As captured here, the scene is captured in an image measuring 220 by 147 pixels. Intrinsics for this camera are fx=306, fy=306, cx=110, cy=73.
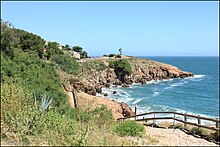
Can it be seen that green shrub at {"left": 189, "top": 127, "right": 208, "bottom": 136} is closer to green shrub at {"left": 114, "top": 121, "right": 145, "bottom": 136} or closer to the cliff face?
green shrub at {"left": 114, "top": 121, "right": 145, "bottom": 136}

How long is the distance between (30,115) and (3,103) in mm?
1200

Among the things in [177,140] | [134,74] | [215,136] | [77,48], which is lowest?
[134,74]

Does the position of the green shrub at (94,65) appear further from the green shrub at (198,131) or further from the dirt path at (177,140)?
the dirt path at (177,140)

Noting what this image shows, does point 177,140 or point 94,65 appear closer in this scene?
point 177,140

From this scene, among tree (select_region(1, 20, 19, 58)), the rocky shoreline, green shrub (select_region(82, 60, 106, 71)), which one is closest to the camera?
tree (select_region(1, 20, 19, 58))

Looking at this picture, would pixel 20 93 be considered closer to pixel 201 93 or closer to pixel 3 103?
pixel 3 103

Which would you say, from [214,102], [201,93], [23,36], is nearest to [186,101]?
[214,102]

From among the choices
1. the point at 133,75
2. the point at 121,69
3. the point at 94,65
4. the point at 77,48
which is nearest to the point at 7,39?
the point at 94,65

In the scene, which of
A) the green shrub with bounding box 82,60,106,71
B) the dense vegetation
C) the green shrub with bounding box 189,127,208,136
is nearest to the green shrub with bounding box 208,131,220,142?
the green shrub with bounding box 189,127,208,136

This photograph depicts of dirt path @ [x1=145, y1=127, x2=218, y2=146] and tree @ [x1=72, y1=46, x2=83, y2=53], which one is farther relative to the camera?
tree @ [x1=72, y1=46, x2=83, y2=53]

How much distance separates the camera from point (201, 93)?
5919cm

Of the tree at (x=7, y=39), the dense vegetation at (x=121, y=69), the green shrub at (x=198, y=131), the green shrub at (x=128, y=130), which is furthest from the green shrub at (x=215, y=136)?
the dense vegetation at (x=121, y=69)

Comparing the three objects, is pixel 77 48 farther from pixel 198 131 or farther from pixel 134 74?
pixel 198 131

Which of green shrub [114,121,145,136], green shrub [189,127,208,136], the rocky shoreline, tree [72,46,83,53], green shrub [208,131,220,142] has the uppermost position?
tree [72,46,83,53]
